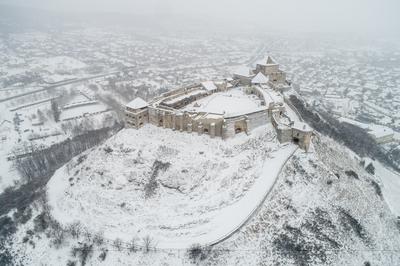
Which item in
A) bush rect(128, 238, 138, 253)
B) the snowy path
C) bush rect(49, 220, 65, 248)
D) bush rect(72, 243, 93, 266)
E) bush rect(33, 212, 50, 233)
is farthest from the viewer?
bush rect(33, 212, 50, 233)

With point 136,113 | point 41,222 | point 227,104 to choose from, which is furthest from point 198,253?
point 227,104

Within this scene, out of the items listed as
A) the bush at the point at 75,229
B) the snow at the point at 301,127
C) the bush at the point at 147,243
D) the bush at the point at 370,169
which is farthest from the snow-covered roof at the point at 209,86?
the bush at the point at 75,229

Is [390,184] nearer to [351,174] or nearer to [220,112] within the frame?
[351,174]

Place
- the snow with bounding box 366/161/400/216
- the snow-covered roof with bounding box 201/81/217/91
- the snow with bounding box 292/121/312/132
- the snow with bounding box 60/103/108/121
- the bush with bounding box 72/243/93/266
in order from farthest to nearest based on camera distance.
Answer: the snow with bounding box 60/103/108/121 → the snow-covered roof with bounding box 201/81/217/91 → the snow with bounding box 366/161/400/216 → the snow with bounding box 292/121/312/132 → the bush with bounding box 72/243/93/266

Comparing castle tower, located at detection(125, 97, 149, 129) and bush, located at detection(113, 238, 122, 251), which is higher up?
castle tower, located at detection(125, 97, 149, 129)

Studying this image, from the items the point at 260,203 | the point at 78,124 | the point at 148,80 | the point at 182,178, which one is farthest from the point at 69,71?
the point at 260,203

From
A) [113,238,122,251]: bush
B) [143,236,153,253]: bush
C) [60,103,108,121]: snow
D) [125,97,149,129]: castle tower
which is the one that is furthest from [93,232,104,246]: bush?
[60,103,108,121]: snow

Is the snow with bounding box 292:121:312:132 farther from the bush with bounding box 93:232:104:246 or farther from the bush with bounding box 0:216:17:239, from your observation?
the bush with bounding box 0:216:17:239

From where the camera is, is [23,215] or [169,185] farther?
[23,215]
